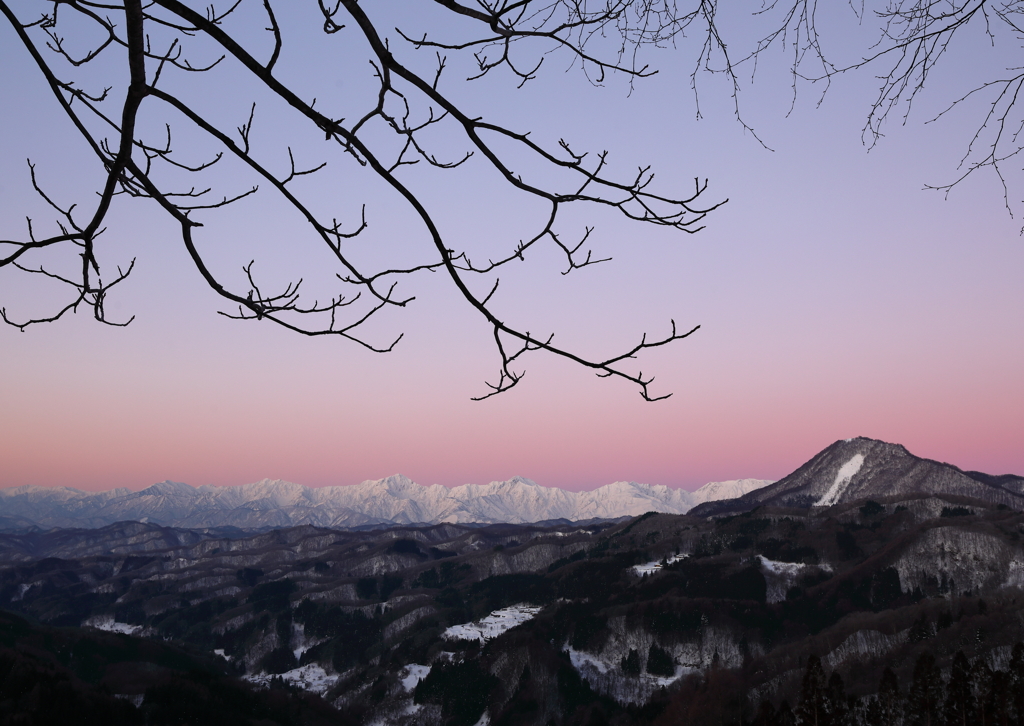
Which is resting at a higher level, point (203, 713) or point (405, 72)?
point (405, 72)

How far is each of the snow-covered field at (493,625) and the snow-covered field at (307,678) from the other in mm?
31507

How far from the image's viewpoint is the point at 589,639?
526ft

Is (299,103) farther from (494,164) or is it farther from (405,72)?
(494,164)

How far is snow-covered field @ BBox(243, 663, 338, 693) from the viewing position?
550 feet

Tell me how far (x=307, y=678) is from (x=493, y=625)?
5036cm

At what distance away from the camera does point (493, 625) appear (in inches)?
7023

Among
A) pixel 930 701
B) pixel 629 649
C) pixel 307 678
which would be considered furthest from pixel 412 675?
pixel 930 701

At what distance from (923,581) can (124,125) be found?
196 m

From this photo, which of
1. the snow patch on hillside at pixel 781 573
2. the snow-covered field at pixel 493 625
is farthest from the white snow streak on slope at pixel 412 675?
the snow patch on hillside at pixel 781 573

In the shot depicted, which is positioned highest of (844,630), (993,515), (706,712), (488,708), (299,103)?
(299,103)

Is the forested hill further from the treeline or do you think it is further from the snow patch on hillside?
the treeline

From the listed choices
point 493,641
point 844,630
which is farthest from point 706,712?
point 493,641

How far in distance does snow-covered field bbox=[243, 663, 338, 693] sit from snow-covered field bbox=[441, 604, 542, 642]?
1240 inches

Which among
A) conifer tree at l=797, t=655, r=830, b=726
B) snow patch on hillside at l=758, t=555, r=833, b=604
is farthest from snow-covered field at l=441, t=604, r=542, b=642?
conifer tree at l=797, t=655, r=830, b=726
